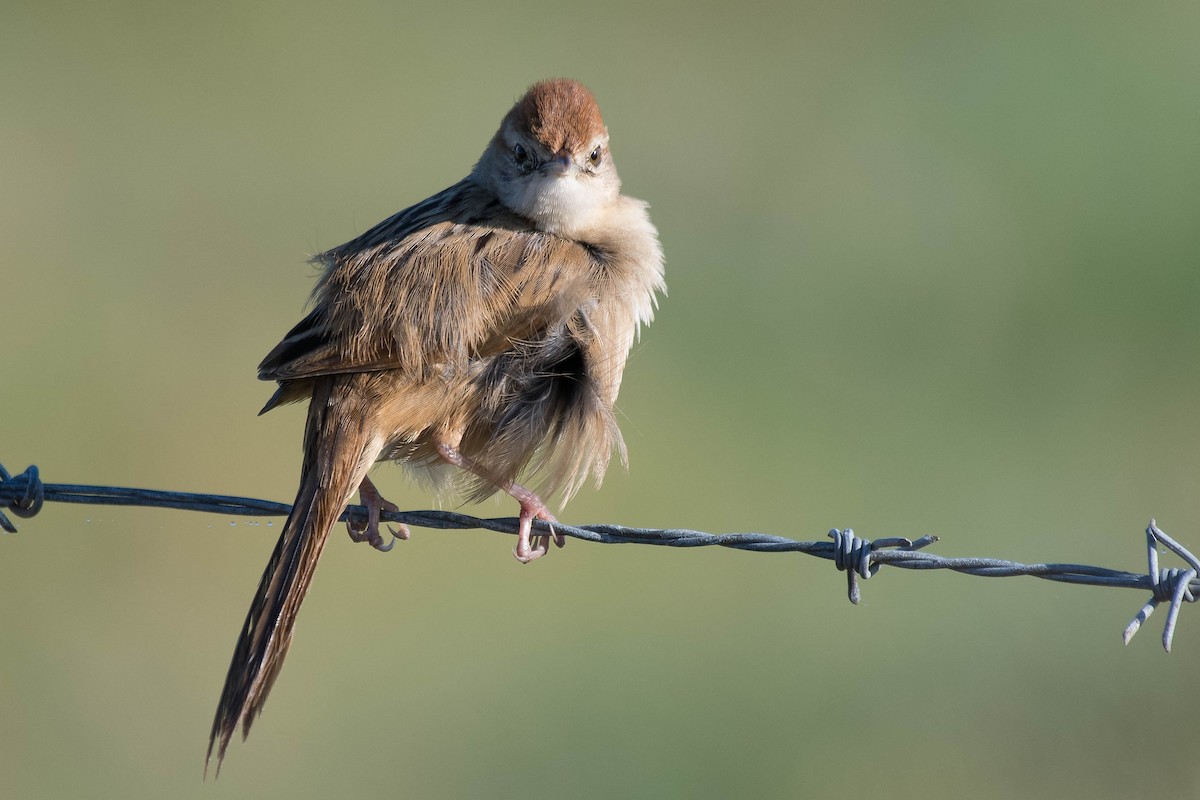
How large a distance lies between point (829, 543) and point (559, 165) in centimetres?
226

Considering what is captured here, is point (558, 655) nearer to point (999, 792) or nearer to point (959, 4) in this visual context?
point (999, 792)

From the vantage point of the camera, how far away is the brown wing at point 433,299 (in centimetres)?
484

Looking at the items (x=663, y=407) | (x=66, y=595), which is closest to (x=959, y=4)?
(x=663, y=407)

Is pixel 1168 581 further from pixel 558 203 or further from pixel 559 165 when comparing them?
pixel 559 165

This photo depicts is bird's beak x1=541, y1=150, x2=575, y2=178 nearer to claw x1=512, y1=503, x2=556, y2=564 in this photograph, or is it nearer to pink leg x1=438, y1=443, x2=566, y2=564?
pink leg x1=438, y1=443, x2=566, y2=564

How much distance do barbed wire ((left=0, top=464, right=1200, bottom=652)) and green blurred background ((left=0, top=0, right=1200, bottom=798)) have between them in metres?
2.48

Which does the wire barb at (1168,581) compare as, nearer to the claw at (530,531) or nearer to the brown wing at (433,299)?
the claw at (530,531)

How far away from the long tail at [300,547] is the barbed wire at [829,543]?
0.12 m

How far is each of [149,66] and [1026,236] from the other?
910 centimetres

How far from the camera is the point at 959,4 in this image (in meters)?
14.2

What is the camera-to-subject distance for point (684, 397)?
976 cm

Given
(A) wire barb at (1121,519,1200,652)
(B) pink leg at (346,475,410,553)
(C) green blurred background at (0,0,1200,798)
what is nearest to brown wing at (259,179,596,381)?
(B) pink leg at (346,475,410,553)

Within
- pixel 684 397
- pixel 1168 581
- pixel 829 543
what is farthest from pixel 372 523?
pixel 684 397

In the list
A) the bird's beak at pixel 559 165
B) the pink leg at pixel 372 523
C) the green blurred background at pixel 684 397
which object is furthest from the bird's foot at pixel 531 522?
the green blurred background at pixel 684 397
